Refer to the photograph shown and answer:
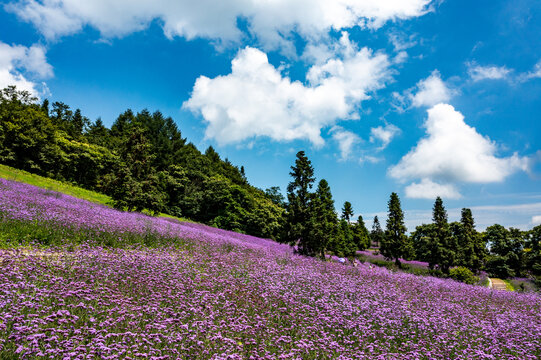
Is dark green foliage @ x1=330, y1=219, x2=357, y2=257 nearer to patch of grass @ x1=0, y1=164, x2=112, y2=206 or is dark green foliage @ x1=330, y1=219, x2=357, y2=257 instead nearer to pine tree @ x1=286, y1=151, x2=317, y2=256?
pine tree @ x1=286, y1=151, x2=317, y2=256

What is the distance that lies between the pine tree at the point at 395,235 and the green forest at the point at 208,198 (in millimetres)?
123

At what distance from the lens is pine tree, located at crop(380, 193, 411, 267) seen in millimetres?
34781

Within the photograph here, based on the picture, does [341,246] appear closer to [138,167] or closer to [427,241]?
[427,241]

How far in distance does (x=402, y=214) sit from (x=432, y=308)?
2962cm

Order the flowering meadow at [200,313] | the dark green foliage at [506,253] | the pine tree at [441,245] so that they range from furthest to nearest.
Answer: the dark green foliage at [506,253] < the pine tree at [441,245] < the flowering meadow at [200,313]

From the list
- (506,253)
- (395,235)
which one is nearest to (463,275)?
(395,235)

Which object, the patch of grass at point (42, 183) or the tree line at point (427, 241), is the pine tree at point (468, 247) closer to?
the tree line at point (427, 241)

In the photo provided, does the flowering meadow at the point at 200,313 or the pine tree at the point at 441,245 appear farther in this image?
the pine tree at the point at 441,245

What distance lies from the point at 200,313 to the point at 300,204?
690 inches

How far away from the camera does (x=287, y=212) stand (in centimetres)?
2330

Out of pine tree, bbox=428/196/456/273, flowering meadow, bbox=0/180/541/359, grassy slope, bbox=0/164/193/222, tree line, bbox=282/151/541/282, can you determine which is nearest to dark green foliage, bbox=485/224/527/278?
tree line, bbox=282/151/541/282

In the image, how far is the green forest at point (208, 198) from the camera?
77.0 feet

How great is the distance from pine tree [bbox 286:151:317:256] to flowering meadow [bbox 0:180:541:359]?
1113cm

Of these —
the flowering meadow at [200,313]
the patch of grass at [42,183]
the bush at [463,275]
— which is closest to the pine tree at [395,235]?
the bush at [463,275]
